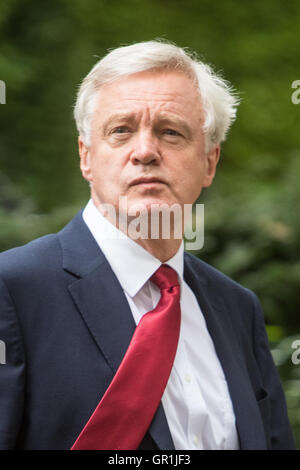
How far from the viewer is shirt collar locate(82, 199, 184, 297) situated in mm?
1962

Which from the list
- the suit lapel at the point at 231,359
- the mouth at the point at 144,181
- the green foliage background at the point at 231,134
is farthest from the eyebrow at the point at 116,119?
the green foliage background at the point at 231,134

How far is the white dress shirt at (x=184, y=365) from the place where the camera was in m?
1.84

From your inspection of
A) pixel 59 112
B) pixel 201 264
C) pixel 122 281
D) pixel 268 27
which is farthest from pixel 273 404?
pixel 268 27

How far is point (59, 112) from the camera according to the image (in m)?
6.36

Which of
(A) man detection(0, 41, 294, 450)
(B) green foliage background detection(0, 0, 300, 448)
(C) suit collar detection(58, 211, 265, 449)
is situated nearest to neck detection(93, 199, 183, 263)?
(A) man detection(0, 41, 294, 450)

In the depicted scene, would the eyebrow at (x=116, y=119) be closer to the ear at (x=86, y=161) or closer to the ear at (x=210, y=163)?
the ear at (x=86, y=161)

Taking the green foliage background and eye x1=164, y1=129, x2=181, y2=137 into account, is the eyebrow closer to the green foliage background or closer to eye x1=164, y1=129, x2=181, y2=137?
eye x1=164, y1=129, x2=181, y2=137

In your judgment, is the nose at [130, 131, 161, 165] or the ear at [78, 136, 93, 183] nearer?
the nose at [130, 131, 161, 165]

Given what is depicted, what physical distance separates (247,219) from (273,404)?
2571mm

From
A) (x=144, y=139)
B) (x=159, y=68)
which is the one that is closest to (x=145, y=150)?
(x=144, y=139)

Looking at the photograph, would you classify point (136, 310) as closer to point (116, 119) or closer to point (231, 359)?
point (231, 359)

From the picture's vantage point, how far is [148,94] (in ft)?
6.55

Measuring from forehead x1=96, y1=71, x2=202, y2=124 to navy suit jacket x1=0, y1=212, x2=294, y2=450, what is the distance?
1.41 ft
